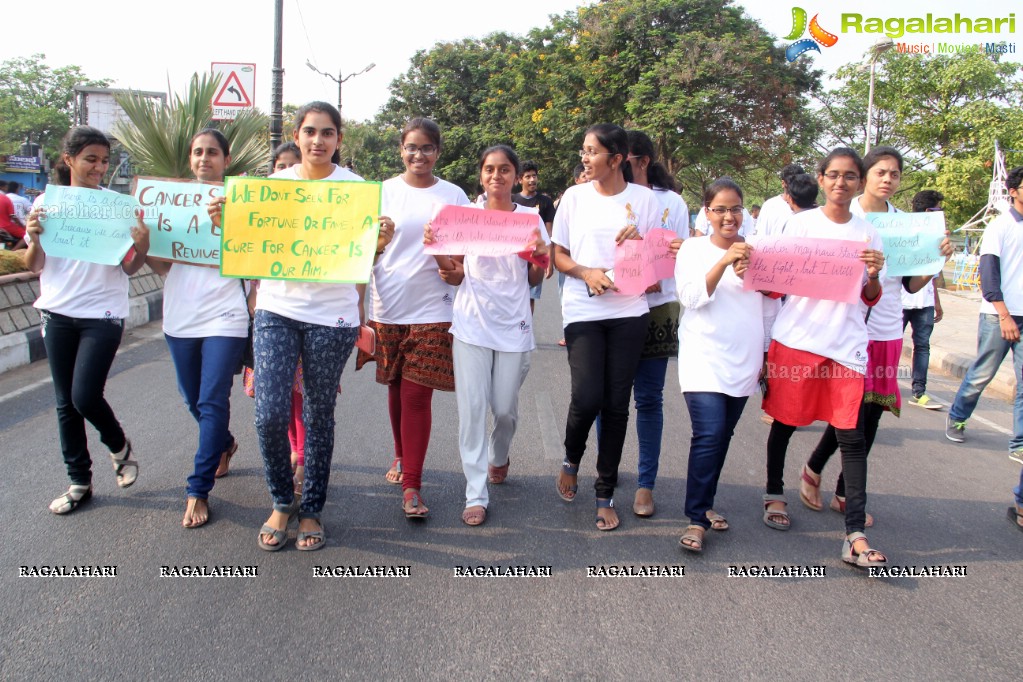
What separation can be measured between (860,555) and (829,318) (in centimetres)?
108

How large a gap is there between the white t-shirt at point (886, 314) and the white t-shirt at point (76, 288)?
3.80m

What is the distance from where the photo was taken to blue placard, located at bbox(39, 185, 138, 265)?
12.6 ft

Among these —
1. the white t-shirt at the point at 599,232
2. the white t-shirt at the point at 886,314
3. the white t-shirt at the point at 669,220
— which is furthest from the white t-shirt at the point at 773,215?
the white t-shirt at the point at 599,232

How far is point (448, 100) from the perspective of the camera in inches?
1497

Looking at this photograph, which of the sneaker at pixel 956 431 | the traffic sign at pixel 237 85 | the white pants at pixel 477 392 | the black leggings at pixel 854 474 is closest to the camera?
the black leggings at pixel 854 474

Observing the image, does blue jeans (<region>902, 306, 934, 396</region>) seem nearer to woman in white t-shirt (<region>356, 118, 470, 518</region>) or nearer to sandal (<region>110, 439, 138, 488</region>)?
woman in white t-shirt (<region>356, 118, 470, 518</region>)

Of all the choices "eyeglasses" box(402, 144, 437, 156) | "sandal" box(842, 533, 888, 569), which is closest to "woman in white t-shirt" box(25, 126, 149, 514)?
"eyeglasses" box(402, 144, 437, 156)

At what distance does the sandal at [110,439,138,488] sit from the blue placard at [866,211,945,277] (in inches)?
160

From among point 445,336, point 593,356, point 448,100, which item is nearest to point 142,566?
point 445,336

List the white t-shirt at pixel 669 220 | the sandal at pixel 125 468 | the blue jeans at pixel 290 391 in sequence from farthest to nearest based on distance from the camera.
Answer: the sandal at pixel 125 468, the white t-shirt at pixel 669 220, the blue jeans at pixel 290 391

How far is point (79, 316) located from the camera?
12.8 feet

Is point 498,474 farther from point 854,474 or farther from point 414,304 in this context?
point 854,474

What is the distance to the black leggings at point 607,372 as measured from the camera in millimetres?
3902

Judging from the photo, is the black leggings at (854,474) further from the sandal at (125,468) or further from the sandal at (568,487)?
the sandal at (125,468)
